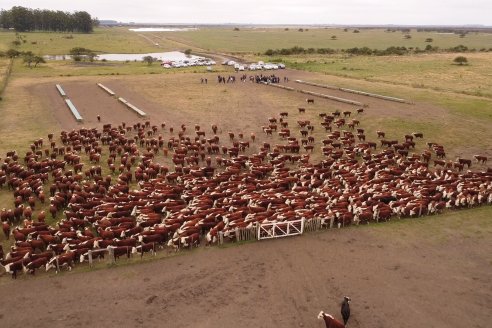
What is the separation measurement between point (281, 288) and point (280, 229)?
343 cm

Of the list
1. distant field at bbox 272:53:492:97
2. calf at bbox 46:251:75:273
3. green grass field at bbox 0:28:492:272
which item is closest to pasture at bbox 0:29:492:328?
green grass field at bbox 0:28:492:272

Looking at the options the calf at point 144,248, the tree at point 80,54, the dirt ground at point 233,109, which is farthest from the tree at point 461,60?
the calf at point 144,248

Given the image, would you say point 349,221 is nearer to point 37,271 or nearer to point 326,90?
point 37,271

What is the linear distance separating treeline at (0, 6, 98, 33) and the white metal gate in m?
158

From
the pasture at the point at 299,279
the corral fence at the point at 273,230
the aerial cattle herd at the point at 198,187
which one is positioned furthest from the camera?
the corral fence at the point at 273,230

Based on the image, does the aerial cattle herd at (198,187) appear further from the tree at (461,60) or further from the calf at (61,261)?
the tree at (461,60)

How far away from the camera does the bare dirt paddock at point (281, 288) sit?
12.1m

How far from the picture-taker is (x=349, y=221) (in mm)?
17578

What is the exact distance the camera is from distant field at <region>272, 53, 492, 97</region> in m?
49.1

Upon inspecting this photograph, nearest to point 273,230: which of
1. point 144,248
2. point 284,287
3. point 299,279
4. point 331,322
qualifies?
point 299,279

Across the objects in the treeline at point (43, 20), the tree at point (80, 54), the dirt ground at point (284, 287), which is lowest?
the dirt ground at point (284, 287)

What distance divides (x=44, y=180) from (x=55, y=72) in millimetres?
45051

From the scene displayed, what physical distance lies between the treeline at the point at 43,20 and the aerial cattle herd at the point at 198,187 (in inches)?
5589

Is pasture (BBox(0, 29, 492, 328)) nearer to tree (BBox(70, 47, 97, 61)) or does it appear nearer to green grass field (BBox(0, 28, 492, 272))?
green grass field (BBox(0, 28, 492, 272))
